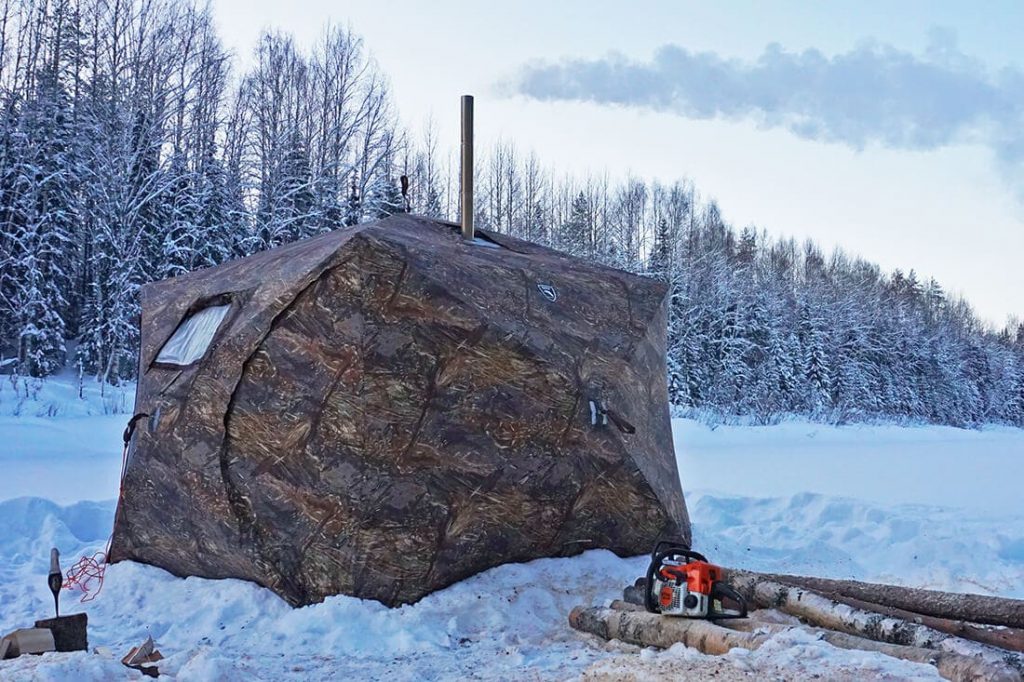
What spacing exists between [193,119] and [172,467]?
83.9ft

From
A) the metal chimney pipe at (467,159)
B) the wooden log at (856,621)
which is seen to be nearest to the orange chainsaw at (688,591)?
the wooden log at (856,621)

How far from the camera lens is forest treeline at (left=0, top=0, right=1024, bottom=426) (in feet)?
73.2

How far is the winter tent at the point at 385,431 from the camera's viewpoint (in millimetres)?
5176

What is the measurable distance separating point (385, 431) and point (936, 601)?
3.54m

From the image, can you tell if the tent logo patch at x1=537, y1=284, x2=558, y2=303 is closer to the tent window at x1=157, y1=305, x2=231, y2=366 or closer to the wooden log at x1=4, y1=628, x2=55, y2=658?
the tent window at x1=157, y1=305, x2=231, y2=366

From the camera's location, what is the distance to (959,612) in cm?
445

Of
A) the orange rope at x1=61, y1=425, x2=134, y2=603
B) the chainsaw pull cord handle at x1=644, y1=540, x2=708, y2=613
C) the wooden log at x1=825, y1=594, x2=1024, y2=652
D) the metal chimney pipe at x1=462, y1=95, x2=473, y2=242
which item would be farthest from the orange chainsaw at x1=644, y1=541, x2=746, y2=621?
the orange rope at x1=61, y1=425, x2=134, y2=603

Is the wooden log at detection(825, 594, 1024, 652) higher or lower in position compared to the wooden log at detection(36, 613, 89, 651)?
higher

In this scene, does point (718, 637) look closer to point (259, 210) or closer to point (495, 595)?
point (495, 595)

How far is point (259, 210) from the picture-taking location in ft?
89.2

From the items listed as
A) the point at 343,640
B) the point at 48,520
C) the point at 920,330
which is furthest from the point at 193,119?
the point at 920,330

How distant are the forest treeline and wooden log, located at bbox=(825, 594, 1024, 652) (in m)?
19.4

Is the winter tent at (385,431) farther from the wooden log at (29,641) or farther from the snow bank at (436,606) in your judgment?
the wooden log at (29,641)

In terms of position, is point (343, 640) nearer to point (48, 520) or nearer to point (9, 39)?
point (48, 520)
